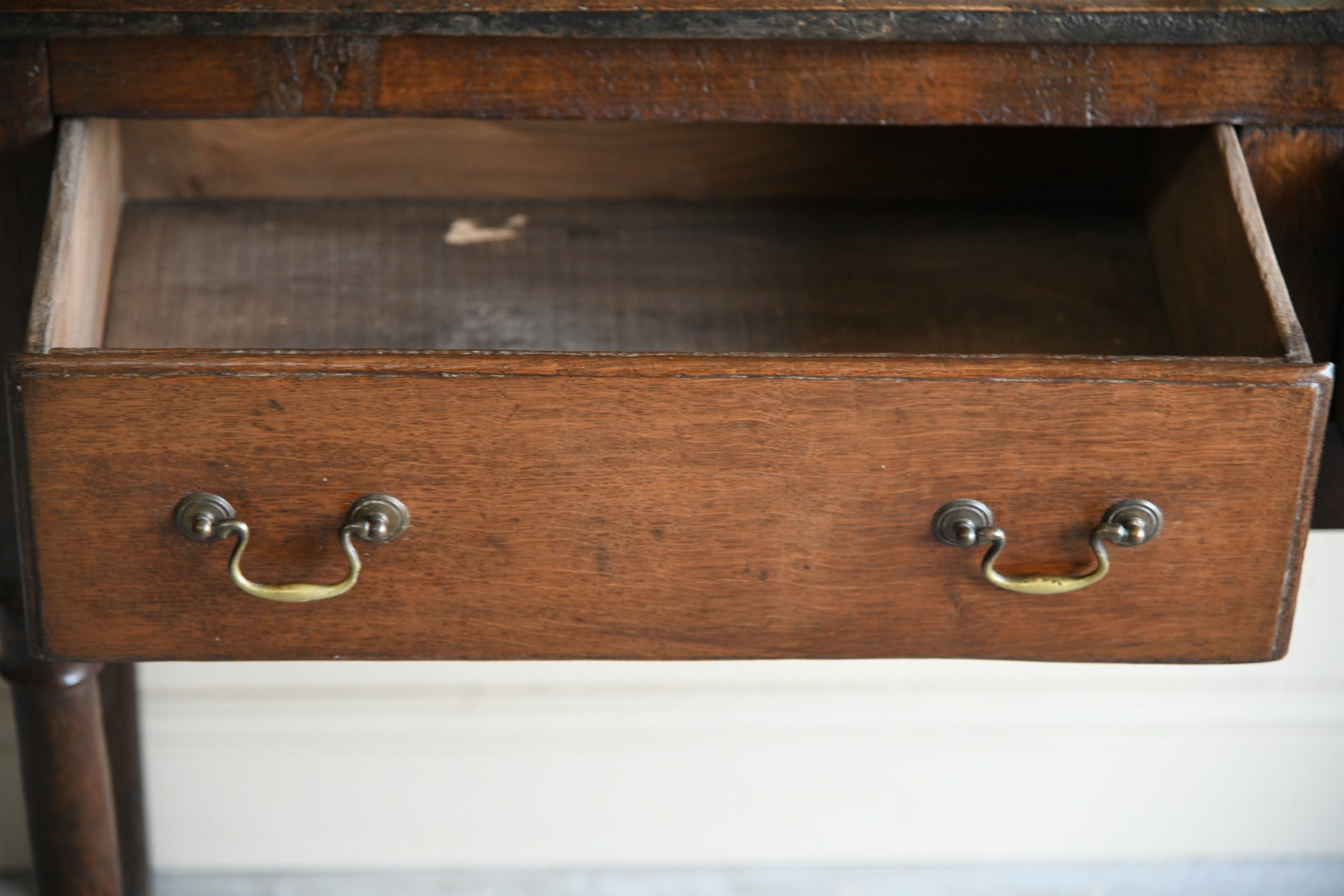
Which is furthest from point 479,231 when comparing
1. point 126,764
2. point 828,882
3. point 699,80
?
point 828,882

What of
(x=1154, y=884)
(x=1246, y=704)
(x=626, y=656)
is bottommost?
(x=626, y=656)

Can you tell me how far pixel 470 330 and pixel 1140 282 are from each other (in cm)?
39

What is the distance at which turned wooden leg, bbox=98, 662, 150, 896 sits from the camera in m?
1.11

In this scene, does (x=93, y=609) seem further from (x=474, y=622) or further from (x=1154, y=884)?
(x=1154, y=884)

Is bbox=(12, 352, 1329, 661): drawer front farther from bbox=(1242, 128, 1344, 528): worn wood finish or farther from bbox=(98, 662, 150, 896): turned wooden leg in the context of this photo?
bbox=(98, 662, 150, 896): turned wooden leg

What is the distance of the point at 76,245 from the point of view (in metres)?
0.65

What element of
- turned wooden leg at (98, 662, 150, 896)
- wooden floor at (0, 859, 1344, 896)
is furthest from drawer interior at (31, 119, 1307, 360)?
wooden floor at (0, 859, 1344, 896)

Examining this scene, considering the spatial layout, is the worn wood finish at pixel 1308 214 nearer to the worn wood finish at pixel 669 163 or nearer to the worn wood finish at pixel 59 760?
the worn wood finish at pixel 669 163

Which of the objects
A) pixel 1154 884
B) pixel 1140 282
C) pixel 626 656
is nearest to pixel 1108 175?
pixel 1140 282

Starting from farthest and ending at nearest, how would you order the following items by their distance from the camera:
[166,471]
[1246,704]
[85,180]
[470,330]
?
[1246,704], [470,330], [85,180], [166,471]

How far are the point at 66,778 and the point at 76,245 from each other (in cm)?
44

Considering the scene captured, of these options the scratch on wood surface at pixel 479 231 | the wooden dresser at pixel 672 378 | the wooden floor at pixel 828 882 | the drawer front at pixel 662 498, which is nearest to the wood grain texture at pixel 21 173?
the wooden dresser at pixel 672 378

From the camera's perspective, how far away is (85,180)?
2.16 feet

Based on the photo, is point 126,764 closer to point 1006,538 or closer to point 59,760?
point 59,760
